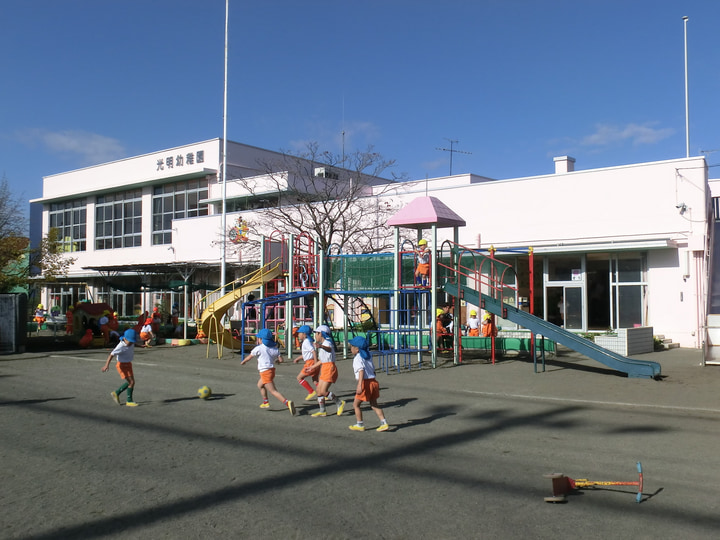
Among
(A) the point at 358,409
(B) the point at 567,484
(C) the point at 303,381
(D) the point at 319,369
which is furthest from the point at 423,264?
(B) the point at 567,484

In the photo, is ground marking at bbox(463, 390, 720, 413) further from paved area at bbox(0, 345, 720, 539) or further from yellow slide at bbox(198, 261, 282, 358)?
yellow slide at bbox(198, 261, 282, 358)

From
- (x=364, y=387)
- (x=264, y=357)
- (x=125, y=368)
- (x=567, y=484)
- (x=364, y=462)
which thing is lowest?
(x=364, y=462)

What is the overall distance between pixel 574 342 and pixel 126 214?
37269 millimetres

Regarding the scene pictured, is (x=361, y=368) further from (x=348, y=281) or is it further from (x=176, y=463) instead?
(x=348, y=281)

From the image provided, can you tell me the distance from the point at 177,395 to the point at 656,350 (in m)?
15.3

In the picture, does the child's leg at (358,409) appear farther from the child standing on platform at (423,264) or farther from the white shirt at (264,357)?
the child standing on platform at (423,264)

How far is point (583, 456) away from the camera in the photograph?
26.2 ft

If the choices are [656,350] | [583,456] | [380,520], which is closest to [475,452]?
[583,456]

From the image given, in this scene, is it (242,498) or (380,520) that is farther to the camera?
(242,498)

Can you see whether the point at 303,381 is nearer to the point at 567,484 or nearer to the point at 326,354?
the point at 326,354

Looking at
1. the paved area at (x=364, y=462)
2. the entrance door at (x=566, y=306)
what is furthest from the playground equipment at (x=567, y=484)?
the entrance door at (x=566, y=306)

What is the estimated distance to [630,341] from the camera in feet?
63.3

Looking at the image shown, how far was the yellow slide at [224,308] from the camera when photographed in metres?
20.7

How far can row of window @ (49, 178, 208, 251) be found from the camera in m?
41.4
